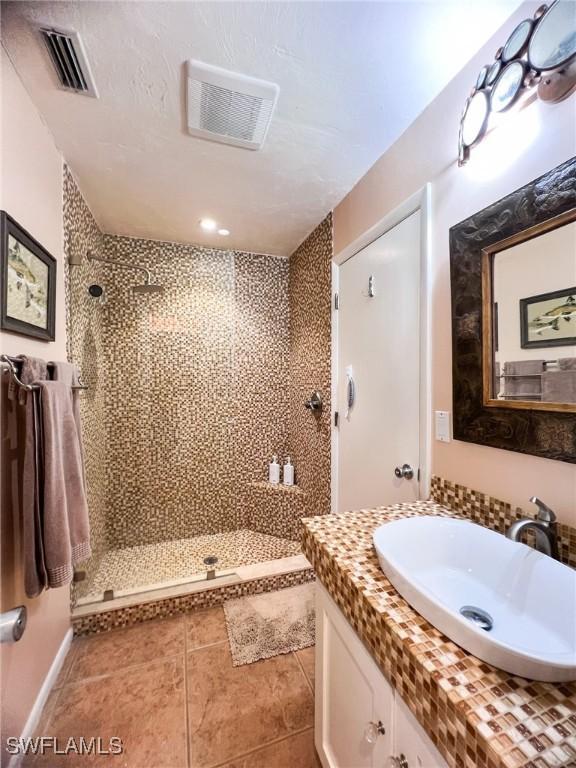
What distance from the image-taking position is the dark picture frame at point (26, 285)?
3.25ft

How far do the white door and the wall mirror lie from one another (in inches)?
13.0

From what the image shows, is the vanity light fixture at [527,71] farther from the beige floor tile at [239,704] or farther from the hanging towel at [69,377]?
the beige floor tile at [239,704]

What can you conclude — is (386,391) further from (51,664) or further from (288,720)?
(51,664)

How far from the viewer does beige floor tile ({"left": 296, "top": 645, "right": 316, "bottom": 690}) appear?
1.36m

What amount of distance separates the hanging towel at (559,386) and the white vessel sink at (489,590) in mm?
371

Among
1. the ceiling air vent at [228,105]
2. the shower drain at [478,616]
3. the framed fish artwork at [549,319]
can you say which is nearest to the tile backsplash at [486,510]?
the shower drain at [478,616]

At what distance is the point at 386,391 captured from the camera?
1.43 m

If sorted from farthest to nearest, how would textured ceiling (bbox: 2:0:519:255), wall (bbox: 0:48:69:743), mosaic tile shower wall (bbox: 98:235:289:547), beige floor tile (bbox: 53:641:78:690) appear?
mosaic tile shower wall (bbox: 98:235:289:547), beige floor tile (bbox: 53:641:78:690), wall (bbox: 0:48:69:743), textured ceiling (bbox: 2:0:519:255)

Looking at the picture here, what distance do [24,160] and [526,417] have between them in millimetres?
1918

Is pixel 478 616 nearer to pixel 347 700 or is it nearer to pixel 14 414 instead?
pixel 347 700

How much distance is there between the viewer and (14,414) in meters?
1.07

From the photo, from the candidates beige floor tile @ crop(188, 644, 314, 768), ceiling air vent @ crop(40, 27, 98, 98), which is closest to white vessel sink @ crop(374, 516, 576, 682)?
beige floor tile @ crop(188, 644, 314, 768)

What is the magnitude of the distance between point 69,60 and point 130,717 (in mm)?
2442

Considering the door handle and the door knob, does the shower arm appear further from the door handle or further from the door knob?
the door knob
